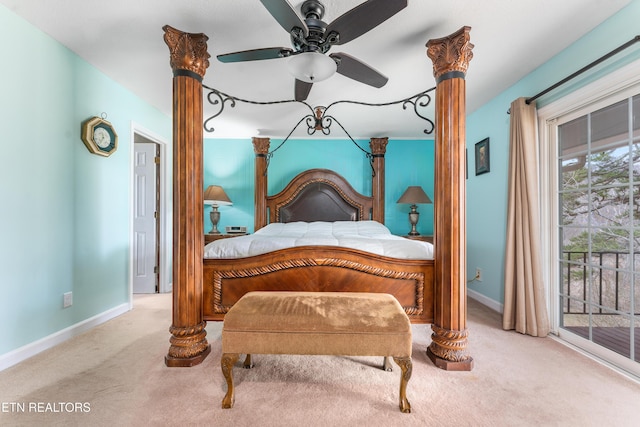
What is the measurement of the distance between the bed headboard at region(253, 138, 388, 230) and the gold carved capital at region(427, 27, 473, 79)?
2.28 m

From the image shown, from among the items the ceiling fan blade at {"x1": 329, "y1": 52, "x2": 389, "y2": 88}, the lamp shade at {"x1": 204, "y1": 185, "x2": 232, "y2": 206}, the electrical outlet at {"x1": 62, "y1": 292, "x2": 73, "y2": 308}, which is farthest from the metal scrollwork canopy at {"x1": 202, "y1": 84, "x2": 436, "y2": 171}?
the electrical outlet at {"x1": 62, "y1": 292, "x2": 73, "y2": 308}

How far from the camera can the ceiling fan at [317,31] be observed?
136cm

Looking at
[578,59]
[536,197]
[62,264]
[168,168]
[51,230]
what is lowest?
[62,264]

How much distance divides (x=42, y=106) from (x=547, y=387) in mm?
4048

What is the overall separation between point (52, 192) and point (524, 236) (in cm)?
401

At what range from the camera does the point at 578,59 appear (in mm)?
2131

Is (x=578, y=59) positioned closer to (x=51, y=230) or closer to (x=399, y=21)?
(x=399, y=21)

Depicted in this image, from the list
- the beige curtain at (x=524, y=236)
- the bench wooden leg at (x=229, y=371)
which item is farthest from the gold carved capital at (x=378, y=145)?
the bench wooden leg at (x=229, y=371)

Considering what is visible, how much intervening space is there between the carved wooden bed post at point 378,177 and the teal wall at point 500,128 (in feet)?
3.86

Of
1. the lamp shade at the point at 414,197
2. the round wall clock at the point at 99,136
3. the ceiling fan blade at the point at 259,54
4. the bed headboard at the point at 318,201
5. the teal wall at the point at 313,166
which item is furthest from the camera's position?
the teal wall at the point at 313,166

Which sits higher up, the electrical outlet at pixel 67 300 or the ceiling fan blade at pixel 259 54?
the ceiling fan blade at pixel 259 54

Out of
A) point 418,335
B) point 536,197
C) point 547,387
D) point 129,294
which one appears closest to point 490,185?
point 536,197

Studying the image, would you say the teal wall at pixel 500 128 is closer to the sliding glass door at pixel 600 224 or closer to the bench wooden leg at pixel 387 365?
the sliding glass door at pixel 600 224

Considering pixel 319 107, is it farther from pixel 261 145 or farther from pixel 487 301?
pixel 487 301
